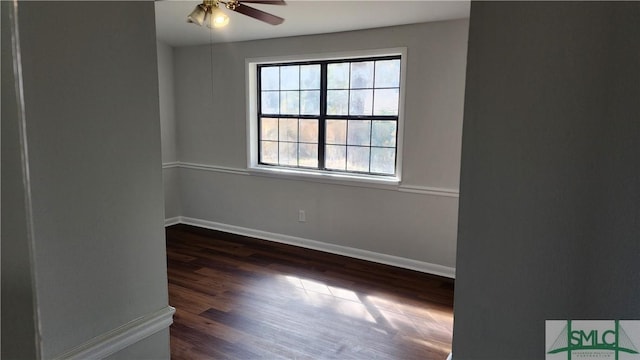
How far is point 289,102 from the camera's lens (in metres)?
4.68

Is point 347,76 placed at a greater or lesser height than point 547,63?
greater

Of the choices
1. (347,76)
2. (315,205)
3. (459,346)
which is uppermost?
(347,76)

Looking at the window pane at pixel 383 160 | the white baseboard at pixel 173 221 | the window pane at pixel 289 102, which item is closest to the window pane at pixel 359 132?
the window pane at pixel 383 160

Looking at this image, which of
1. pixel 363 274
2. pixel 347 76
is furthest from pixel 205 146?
pixel 363 274

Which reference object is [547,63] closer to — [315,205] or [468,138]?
[468,138]

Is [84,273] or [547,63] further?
[84,273]

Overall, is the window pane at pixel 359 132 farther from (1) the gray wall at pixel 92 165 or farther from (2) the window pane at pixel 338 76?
(1) the gray wall at pixel 92 165

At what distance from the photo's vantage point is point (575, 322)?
93 centimetres

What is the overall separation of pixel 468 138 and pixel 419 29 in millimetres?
3013

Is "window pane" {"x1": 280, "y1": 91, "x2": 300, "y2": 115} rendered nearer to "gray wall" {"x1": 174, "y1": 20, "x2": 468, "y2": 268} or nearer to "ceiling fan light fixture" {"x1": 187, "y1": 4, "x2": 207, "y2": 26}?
"gray wall" {"x1": 174, "y1": 20, "x2": 468, "y2": 268}

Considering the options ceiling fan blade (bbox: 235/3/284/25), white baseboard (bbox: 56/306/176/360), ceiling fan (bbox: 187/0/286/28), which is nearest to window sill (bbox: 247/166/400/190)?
ceiling fan blade (bbox: 235/3/284/25)

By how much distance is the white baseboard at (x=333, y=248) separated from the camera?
155 inches

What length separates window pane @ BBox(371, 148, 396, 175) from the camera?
4.09 m

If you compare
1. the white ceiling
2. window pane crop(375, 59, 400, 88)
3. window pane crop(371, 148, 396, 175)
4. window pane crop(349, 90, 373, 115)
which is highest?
the white ceiling
